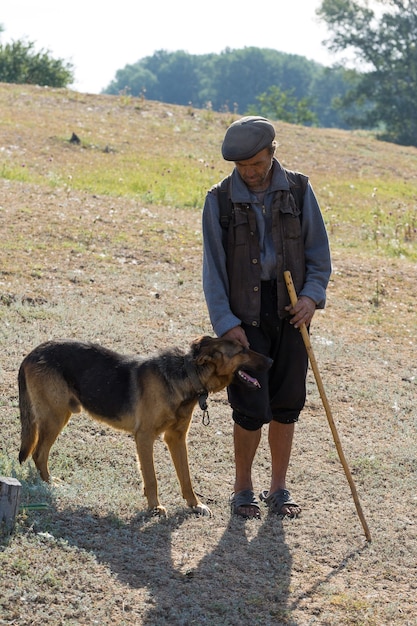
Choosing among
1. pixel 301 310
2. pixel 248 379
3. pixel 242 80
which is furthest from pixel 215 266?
pixel 242 80

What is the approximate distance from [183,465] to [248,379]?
749 millimetres

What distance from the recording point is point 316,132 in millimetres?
26656

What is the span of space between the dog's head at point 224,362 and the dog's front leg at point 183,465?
0.43m

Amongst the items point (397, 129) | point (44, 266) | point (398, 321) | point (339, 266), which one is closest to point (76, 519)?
point (44, 266)

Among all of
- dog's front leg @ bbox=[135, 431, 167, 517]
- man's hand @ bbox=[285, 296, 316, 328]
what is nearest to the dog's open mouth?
man's hand @ bbox=[285, 296, 316, 328]

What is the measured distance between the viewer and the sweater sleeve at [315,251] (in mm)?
5219

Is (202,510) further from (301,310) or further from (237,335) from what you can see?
(301,310)

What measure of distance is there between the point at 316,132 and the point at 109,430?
21.4m

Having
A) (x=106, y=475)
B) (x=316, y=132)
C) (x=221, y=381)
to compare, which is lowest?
(x=106, y=475)

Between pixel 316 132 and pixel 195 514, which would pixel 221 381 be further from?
pixel 316 132

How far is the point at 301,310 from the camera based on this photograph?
5.11 metres

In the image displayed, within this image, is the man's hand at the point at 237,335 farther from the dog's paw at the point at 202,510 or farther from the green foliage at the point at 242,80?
the green foliage at the point at 242,80

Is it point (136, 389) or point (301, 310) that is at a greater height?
point (301, 310)

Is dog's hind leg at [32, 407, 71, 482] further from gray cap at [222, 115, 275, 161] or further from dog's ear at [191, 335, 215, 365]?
gray cap at [222, 115, 275, 161]
